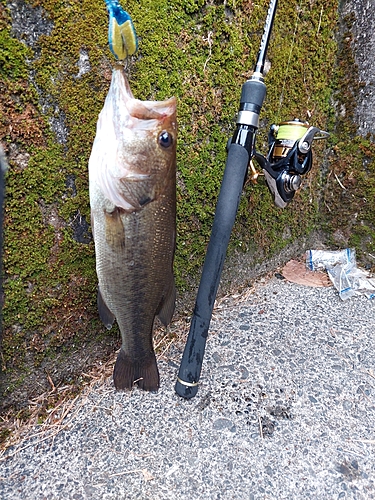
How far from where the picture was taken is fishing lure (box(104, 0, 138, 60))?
1453 mm

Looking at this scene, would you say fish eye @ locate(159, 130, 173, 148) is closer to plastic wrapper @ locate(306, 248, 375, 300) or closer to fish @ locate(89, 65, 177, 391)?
fish @ locate(89, 65, 177, 391)

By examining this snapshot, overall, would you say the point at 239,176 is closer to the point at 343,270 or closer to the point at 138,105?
the point at 138,105

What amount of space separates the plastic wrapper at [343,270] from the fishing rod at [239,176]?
127cm

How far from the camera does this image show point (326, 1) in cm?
317

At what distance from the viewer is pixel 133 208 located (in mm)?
1590

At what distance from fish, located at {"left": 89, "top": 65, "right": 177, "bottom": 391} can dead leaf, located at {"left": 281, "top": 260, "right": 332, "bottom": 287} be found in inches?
68.2

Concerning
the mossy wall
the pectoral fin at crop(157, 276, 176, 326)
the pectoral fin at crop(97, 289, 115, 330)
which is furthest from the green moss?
the pectoral fin at crop(97, 289, 115, 330)

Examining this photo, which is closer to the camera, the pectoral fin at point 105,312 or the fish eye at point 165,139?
the fish eye at point 165,139

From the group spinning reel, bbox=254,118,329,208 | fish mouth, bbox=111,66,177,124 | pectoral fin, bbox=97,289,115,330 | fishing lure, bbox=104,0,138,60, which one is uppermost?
fishing lure, bbox=104,0,138,60

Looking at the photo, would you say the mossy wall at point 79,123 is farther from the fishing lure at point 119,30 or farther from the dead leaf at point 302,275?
the dead leaf at point 302,275

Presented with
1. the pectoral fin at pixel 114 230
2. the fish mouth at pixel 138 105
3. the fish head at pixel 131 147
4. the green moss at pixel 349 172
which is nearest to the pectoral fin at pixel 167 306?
the pectoral fin at pixel 114 230

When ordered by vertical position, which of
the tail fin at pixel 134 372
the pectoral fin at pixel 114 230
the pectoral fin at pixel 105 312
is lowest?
the tail fin at pixel 134 372

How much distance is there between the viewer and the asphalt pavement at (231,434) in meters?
1.74

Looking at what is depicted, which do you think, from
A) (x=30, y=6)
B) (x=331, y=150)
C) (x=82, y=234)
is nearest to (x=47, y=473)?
(x=82, y=234)
